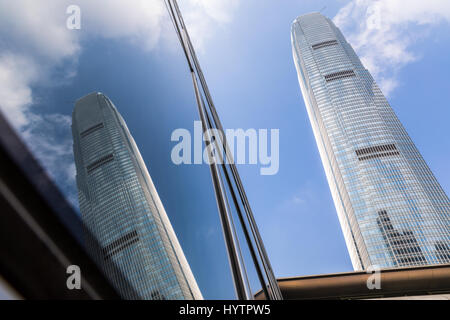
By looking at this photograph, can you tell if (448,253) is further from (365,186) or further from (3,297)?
(3,297)

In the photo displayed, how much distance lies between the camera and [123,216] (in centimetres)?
208

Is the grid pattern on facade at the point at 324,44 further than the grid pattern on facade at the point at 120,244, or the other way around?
the grid pattern on facade at the point at 324,44

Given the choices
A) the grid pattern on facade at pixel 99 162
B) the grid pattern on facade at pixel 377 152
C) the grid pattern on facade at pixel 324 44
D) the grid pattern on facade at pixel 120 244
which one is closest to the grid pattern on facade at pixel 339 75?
the grid pattern on facade at pixel 324 44

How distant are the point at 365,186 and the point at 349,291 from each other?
7766cm

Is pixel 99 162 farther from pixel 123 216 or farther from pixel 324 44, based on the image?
pixel 324 44

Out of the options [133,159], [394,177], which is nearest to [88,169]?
[133,159]

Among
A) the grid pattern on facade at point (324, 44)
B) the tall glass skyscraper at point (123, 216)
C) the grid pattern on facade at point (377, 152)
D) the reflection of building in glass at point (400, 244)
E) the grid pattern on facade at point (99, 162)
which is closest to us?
the tall glass skyscraper at point (123, 216)

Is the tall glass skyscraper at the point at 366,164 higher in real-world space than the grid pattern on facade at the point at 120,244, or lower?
higher

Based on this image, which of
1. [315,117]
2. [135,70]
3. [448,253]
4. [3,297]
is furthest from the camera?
[315,117]

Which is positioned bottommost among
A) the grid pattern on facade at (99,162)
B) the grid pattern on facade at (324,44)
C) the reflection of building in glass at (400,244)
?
the grid pattern on facade at (99,162)

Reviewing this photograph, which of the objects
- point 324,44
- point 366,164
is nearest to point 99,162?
point 366,164

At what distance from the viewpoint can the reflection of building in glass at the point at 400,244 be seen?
6219 centimetres

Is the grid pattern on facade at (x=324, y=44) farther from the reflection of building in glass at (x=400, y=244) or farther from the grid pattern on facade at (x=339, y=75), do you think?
the reflection of building in glass at (x=400, y=244)
